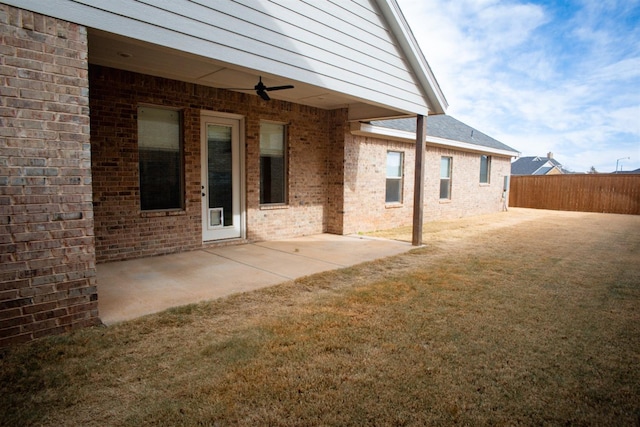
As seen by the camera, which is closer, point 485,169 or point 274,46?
point 274,46

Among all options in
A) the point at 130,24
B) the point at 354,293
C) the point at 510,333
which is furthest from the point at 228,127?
the point at 510,333

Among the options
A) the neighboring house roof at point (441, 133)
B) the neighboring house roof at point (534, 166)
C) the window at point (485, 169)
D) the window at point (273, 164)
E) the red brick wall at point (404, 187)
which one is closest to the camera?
the window at point (273, 164)

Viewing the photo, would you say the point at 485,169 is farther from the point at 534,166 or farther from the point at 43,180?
the point at 534,166

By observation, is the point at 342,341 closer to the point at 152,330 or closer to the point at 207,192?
the point at 152,330

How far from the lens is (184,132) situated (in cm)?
676

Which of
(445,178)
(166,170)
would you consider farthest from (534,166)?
(166,170)

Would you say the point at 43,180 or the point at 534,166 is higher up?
the point at 534,166

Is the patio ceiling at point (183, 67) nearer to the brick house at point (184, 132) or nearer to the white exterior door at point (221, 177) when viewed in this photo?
the brick house at point (184, 132)

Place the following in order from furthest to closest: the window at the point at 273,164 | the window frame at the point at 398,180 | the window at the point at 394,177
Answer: the window at the point at 394,177
the window frame at the point at 398,180
the window at the point at 273,164

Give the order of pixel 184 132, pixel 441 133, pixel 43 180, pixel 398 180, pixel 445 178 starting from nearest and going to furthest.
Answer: pixel 43 180 < pixel 184 132 < pixel 398 180 < pixel 441 133 < pixel 445 178

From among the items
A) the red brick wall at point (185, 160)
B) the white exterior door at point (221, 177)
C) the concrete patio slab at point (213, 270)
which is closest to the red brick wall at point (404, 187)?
the red brick wall at point (185, 160)

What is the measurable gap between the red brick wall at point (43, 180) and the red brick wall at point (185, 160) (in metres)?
2.85

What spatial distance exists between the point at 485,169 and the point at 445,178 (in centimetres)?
392

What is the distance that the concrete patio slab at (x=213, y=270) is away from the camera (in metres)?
4.28
